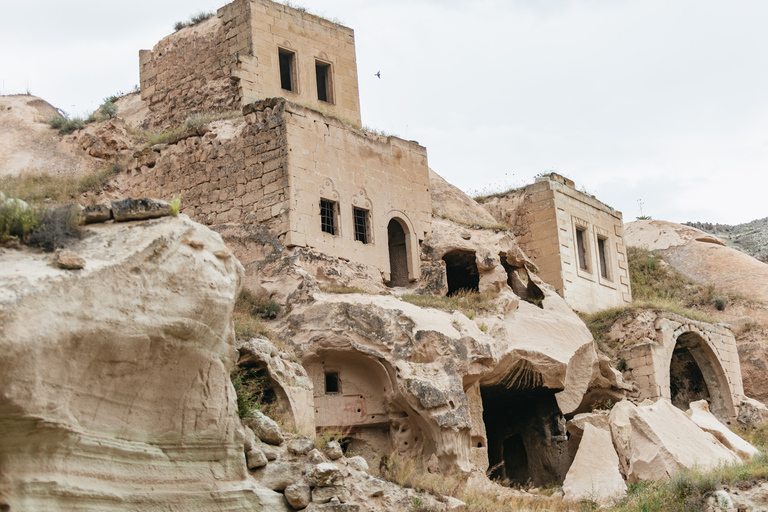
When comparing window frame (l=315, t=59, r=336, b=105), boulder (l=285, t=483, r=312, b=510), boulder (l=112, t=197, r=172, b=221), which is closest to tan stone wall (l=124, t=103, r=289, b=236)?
window frame (l=315, t=59, r=336, b=105)

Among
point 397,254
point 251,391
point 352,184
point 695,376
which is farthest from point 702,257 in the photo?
point 251,391

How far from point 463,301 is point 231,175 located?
5539 millimetres

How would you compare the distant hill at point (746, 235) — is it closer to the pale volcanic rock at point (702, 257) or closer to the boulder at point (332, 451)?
the pale volcanic rock at point (702, 257)

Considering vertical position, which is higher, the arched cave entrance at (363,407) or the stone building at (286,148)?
the stone building at (286,148)

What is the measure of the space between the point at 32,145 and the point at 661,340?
16471 millimetres

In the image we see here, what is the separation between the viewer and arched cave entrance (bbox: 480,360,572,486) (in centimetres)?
2228

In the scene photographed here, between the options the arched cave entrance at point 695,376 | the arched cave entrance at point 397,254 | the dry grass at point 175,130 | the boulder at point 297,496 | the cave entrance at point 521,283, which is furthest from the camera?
the arched cave entrance at point 695,376

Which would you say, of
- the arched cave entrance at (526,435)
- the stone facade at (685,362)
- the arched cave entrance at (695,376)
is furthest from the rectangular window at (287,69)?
the arched cave entrance at (695,376)

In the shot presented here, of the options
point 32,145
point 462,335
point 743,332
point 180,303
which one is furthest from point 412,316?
point 743,332

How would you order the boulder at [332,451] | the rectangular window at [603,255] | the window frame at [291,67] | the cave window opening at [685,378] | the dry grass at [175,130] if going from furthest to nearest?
the rectangular window at [603,255]
the cave window opening at [685,378]
the window frame at [291,67]
the dry grass at [175,130]
the boulder at [332,451]

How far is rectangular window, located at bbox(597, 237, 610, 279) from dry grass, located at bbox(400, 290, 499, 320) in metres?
7.90

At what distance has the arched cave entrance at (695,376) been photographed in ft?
87.3

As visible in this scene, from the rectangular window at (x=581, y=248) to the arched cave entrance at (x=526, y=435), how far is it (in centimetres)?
589

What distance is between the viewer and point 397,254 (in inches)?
885
